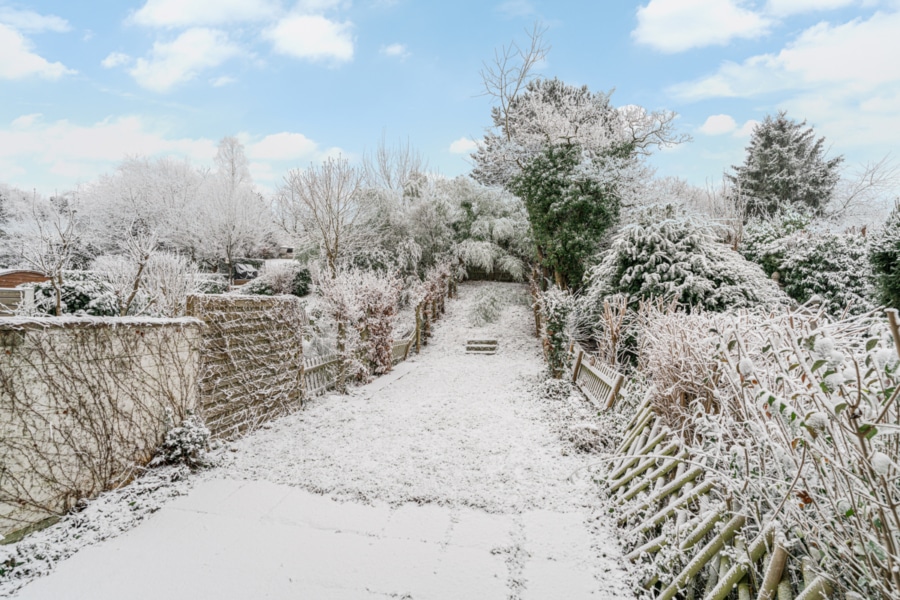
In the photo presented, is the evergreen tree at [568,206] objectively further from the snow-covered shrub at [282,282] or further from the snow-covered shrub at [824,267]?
the snow-covered shrub at [282,282]

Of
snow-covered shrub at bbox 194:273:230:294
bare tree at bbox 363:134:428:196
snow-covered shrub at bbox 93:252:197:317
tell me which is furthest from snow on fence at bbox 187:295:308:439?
bare tree at bbox 363:134:428:196

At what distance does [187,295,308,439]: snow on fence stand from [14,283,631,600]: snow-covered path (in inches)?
14.0

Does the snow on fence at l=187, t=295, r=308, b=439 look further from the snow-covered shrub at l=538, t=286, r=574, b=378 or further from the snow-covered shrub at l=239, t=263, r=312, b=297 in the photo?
the snow-covered shrub at l=239, t=263, r=312, b=297

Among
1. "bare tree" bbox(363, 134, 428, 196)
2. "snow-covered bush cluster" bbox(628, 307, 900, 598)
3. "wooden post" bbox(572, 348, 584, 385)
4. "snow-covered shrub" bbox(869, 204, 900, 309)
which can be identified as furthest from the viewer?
"bare tree" bbox(363, 134, 428, 196)

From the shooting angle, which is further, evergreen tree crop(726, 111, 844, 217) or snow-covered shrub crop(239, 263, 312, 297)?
evergreen tree crop(726, 111, 844, 217)

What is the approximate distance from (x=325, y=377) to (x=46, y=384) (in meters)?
4.42

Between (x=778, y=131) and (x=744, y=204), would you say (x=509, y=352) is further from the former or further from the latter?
(x=778, y=131)

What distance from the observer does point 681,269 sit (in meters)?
7.40

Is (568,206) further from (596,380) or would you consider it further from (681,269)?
(596,380)

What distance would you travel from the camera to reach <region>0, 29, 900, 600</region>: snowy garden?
5.40 feet

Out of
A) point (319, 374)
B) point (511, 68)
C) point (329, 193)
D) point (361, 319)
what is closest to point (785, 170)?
point (511, 68)

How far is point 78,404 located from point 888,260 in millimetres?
12160

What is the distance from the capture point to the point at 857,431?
3.68 feet

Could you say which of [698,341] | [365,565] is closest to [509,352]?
[698,341]
